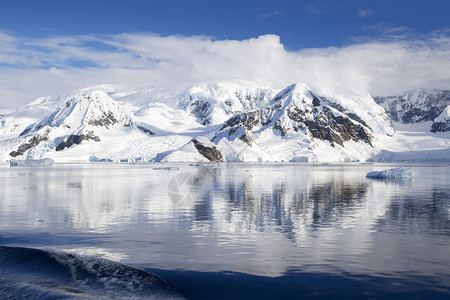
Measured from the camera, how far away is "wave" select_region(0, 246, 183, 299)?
1036 centimetres

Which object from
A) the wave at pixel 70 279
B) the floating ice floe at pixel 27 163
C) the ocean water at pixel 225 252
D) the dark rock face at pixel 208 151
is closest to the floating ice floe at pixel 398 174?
the ocean water at pixel 225 252

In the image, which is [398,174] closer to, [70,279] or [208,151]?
[70,279]

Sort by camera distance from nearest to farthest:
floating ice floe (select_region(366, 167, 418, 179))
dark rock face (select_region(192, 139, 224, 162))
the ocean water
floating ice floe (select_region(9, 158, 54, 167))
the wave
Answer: the wave < the ocean water < floating ice floe (select_region(366, 167, 418, 179)) < floating ice floe (select_region(9, 158, 54, 167)) < dark rock face (select_region(192, 139, 224, 162))

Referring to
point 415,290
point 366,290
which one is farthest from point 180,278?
point 415,290

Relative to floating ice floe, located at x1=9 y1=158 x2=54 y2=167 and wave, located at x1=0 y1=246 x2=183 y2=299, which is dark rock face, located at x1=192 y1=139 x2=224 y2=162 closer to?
floating ice floe, located at x1=9 y1=158 x2=54 y2=167

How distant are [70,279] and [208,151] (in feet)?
449

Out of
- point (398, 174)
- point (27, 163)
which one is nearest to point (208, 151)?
point (27, 163)

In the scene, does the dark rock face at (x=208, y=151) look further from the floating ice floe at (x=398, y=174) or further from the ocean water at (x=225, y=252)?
the ocean water at (x=225, y=252)

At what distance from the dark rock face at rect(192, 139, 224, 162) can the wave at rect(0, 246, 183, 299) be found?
133 metres

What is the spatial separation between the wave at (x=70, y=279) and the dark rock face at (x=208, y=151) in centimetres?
13304

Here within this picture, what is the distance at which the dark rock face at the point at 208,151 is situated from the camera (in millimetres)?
147125

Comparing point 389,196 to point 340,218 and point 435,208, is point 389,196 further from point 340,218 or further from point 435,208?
point 340,218

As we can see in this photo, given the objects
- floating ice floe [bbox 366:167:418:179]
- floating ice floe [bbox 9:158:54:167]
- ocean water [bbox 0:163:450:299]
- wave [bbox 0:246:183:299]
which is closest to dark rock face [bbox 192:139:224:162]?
floating ice floe [bbox 9:158:54:167]

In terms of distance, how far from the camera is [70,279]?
11609mm
